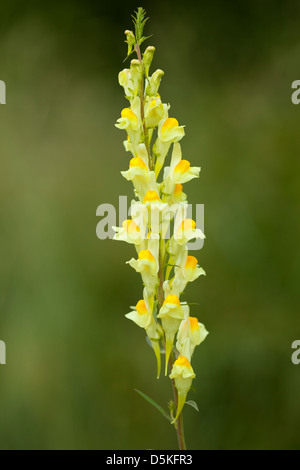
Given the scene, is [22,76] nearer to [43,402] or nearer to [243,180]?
[243,180]

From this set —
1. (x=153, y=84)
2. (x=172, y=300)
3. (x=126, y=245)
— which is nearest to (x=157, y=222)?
(x=172, y=300)

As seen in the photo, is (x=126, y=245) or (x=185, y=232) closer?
(x=185, y=232)

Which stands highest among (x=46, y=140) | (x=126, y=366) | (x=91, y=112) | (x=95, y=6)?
(x=95, y=6)

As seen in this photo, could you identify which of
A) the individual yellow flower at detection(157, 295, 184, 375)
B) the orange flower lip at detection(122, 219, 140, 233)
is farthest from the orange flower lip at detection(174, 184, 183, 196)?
the individual yellow flower at detection(157, 295, 184, 375)

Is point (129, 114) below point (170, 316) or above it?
above

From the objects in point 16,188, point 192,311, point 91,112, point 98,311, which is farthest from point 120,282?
point 91,112

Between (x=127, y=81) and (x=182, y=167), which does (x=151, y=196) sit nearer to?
(x=182, y=167)

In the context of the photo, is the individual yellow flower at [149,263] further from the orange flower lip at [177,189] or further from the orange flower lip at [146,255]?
the orange flower lip at [177,189]

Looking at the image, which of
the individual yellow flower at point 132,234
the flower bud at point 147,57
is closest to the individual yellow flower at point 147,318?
the individual yellow flower at point 132,234
